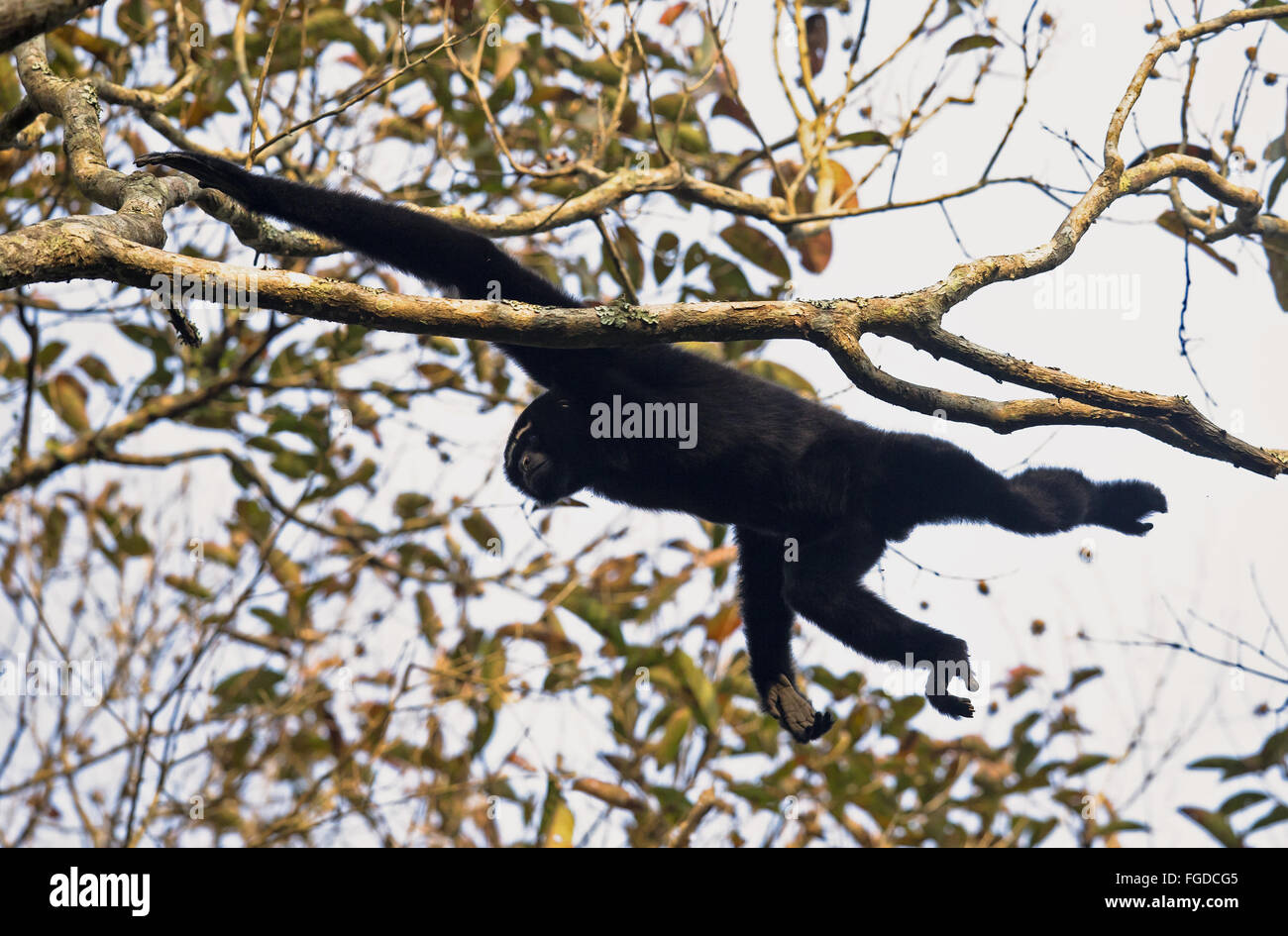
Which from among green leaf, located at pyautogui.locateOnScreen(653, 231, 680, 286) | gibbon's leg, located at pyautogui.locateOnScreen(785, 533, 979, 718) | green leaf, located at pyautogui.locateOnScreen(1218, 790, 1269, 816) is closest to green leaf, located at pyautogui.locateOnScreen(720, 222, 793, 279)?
green leaf, located at pyautogui.locateOnScreen(653, 231, 680, 286)

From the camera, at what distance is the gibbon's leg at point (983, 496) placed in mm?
5578

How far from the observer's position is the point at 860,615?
5.47 metres

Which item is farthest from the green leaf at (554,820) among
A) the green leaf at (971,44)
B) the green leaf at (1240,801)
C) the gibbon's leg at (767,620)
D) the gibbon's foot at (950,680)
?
the green leaf at (971,44)

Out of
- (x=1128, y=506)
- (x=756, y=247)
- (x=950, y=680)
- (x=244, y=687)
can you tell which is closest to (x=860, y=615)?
(x=950, y=680)

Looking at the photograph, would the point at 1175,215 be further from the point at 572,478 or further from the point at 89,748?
the point at 89,748

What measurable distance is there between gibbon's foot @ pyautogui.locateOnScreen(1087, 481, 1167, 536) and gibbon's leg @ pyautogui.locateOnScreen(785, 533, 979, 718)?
1.21 meters

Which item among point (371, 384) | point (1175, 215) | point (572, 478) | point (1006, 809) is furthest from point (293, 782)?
point (1175, 215)

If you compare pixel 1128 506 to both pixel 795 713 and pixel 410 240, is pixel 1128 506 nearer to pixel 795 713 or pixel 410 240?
pixel 795 713

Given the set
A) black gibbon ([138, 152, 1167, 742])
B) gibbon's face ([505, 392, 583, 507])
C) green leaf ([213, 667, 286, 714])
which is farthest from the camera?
green leaf ([213, 667, 286, 714])

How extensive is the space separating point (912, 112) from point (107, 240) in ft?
15.9

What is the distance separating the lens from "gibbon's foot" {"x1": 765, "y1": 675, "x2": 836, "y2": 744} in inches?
221

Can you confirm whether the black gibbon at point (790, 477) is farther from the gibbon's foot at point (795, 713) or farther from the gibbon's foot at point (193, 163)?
the gibbon's foot at point (193, 163)

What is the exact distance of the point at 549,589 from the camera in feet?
28.8

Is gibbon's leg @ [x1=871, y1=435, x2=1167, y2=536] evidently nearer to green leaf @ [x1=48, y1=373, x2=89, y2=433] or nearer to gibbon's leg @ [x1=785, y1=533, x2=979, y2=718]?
gibbon's leg @ [x1=785, y1=533, x2=979, y2=718]
